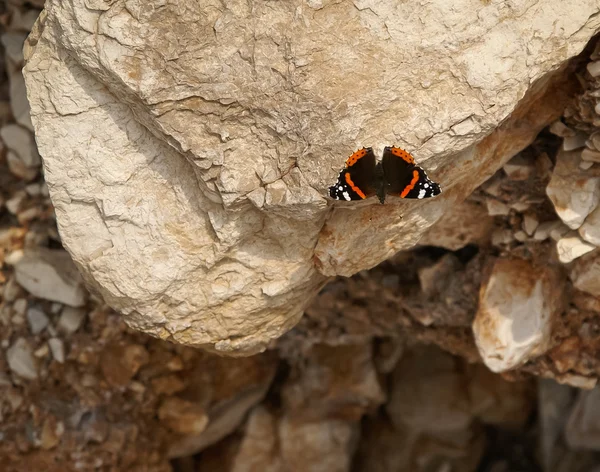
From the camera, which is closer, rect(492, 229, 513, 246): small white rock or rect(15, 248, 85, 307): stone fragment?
rect(492, 229, 513, 246): small white rock

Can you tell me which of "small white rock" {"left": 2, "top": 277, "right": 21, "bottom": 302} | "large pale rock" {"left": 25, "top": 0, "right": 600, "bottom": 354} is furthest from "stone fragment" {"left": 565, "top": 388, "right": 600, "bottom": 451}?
"small white rock" {"left": 2, "top": 277, "right": 21, "bottom": 302}

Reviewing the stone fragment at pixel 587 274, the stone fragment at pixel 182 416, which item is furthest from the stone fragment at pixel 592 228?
the stone fragment at pixel 182 416

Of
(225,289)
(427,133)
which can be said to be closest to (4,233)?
(225,289)

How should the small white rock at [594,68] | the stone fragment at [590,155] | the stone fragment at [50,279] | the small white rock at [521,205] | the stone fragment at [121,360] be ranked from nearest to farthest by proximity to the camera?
the small white rock at [594,68] → the stone fragment at [590,155] → the small white rock at [521,205] → the stone fragment at [50,279] → the stone fragment at [121,360]

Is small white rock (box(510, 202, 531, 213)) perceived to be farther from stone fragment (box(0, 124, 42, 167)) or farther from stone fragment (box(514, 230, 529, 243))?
stone fragment (box(0, 124, 42, 167))

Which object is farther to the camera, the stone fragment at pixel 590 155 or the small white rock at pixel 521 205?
the small white rock at pixel 521 205

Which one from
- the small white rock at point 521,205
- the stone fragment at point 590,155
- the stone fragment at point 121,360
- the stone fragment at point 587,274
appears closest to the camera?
the stone fragment at point 590,155

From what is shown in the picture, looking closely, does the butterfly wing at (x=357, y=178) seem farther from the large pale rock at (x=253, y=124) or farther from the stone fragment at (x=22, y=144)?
the stone fragment at (x=22, y=144)

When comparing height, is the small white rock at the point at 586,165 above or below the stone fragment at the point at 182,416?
above
